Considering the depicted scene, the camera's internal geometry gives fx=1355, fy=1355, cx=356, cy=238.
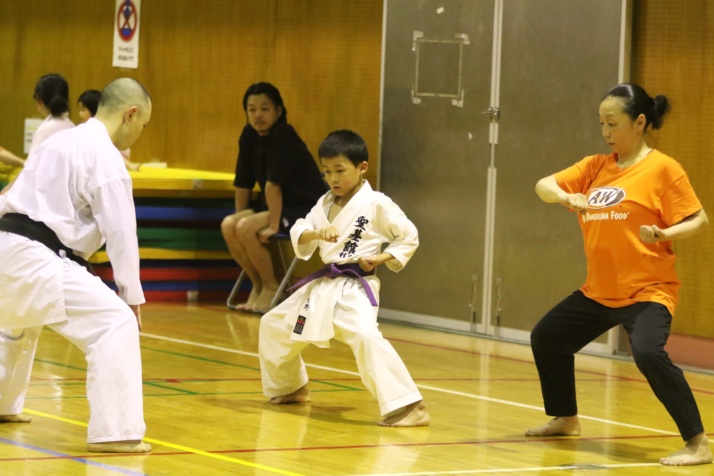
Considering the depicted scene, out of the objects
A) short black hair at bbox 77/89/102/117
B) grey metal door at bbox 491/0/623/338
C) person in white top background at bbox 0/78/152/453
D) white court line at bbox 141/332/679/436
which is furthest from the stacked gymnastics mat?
person in white top background at bbox 0/78/152/453

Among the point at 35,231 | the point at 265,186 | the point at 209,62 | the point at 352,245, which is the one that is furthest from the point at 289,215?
the point at 35,231

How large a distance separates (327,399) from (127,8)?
657cm

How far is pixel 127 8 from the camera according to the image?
40.2 feet

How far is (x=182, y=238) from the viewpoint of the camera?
10609mm

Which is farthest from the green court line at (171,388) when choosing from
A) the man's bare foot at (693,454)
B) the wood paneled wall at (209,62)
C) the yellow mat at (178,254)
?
the wood paneled wall at (209,62)

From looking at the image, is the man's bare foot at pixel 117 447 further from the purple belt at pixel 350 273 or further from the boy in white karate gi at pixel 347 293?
the purple belt at pixel 350 273

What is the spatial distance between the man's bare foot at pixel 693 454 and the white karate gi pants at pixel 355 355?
1.18 meters

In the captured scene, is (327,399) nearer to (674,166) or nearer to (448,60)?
(674,166)

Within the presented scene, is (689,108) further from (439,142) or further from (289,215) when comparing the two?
(289,215)

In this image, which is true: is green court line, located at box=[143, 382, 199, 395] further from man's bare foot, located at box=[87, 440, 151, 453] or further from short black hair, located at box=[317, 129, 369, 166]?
man's bare foot, located at box=[87, 440, 151, 453]

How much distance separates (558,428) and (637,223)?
103 cm

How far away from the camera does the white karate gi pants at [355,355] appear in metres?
5.99

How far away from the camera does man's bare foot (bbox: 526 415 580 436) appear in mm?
5926

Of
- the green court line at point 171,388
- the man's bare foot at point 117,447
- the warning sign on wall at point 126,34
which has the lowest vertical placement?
the green court line at point 171,388
